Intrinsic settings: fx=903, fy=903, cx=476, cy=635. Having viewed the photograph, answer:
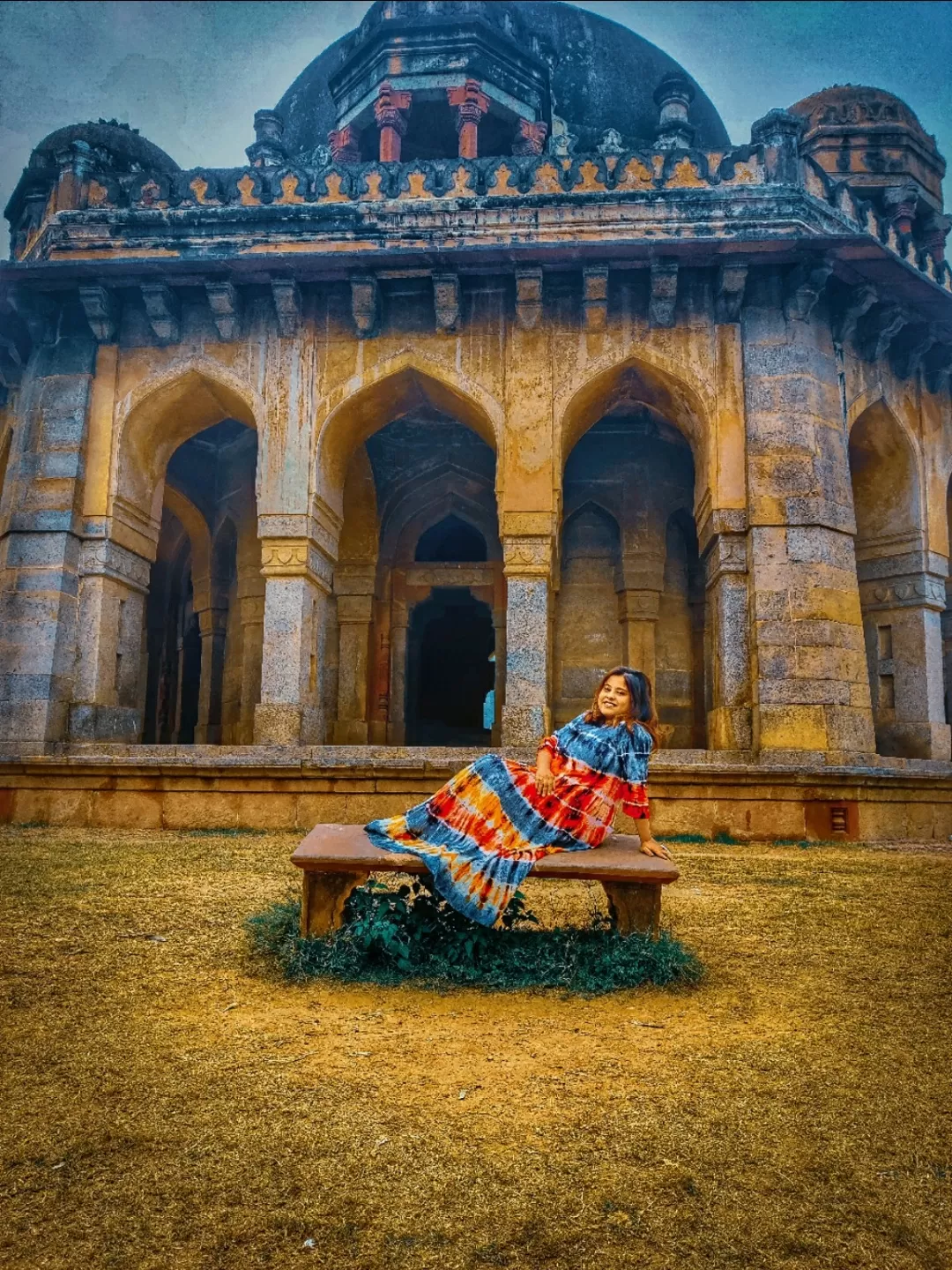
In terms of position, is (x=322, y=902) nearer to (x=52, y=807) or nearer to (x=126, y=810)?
(x=126, y=810)

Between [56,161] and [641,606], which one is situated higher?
[56,161]

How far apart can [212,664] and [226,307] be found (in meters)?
5.97

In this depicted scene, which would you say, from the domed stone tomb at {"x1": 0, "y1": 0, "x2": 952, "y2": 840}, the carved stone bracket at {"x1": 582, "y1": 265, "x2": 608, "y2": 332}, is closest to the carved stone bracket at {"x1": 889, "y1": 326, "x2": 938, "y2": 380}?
the domed stone tomb at {"x1": 0, "y1": 0, "x2": 952, "y2": 840}

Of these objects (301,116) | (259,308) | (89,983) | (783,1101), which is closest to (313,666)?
(259,308)

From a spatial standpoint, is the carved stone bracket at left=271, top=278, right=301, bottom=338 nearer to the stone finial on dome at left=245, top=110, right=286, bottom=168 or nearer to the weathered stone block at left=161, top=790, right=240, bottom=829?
the weathered stone block at left=161, top=790, right=240, bottom=829

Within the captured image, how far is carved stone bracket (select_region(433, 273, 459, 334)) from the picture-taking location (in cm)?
923

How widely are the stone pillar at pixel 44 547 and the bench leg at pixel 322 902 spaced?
632cm

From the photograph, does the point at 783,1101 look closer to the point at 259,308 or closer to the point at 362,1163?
the point at 362,1163

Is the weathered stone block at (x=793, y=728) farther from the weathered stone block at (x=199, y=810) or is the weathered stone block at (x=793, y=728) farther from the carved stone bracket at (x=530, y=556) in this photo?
the weathered stone block at (x=199, y=810)

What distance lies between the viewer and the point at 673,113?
1277cm

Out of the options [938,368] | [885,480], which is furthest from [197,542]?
[938,368]

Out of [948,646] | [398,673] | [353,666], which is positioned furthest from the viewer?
[948,646]

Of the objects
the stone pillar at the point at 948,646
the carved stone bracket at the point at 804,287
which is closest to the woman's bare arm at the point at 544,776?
the carved stone bracket at the point at 804,287

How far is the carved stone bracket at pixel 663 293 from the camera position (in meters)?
8.99
